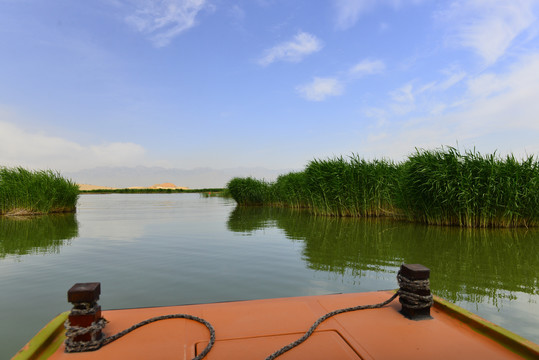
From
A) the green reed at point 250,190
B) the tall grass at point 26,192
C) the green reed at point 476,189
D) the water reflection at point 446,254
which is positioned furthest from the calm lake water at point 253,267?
the green reed at point 250,190

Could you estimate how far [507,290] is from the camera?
14.1 ft

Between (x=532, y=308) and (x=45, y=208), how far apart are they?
64.0 feet

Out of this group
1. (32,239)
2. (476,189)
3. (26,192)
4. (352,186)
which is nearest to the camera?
(32,239)

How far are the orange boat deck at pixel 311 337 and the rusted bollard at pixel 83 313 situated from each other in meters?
0.10

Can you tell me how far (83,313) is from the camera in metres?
2.22

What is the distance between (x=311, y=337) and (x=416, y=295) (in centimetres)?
96

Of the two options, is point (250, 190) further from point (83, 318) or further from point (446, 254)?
point (83, 318)

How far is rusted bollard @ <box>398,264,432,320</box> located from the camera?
262 centimetres

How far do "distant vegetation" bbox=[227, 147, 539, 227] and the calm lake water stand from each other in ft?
2.53

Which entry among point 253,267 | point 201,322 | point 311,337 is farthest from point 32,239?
point 311,337

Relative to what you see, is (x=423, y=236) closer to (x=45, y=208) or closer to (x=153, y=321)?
(x=153, y=321)

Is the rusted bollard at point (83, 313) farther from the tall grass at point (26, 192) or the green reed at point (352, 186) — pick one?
the tall grass at point (26, 192)

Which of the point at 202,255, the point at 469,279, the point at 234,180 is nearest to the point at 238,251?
the point at 202,255

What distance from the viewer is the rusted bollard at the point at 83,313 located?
2.18m
